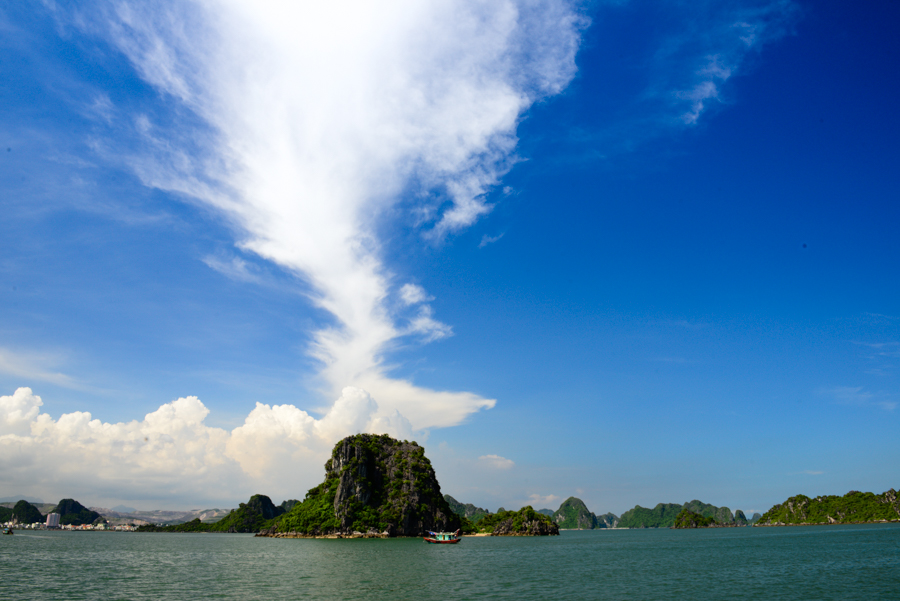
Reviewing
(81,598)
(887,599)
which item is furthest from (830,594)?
(81,598)

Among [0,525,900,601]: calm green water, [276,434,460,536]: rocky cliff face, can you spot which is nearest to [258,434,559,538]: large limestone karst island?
[276,434,460,536]: rocky cliff face

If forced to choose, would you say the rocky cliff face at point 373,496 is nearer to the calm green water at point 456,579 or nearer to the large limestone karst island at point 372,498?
the large limestone karst island at point 372,498

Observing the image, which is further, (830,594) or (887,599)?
(830,594)

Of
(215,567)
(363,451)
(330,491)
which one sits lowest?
(215,567)

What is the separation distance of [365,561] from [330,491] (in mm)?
113920

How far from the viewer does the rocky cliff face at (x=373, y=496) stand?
16975cm

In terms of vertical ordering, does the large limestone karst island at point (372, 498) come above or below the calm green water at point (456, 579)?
above

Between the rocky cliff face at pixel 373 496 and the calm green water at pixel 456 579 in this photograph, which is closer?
the calm green water at pixel 456 579

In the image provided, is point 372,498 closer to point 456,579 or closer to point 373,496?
point 373,496

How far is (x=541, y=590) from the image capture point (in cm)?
4909

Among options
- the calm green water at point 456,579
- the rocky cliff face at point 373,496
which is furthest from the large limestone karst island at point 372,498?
the calm green water at point 456,579

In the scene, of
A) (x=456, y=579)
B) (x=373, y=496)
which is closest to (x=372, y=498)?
(x=373, y=496)

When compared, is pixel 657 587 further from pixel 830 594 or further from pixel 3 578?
pixel 3 578

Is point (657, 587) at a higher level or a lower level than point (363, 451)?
lower
